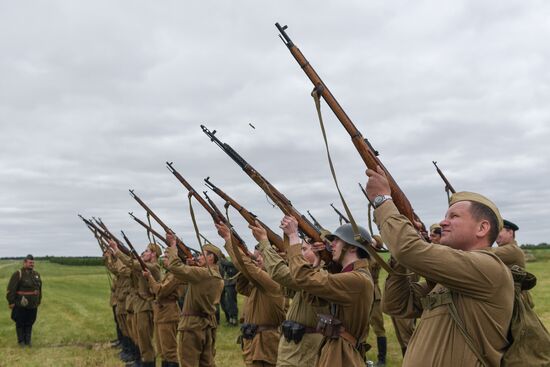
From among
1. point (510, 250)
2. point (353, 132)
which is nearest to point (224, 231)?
point (510, 250)

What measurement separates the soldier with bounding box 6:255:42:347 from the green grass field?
469 millimetres

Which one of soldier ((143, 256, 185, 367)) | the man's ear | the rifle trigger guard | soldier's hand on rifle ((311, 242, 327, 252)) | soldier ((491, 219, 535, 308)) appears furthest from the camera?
soldier ((143, 256, 185, 367))

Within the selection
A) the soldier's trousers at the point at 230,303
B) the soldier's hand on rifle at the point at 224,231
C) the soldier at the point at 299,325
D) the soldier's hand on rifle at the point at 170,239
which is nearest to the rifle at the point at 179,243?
the soldier's hand on rifle at the point at 170,239

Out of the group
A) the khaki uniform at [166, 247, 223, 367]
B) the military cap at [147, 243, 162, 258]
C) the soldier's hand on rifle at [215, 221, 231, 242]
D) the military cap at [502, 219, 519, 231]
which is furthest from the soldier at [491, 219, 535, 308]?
the military cap at [147, 243, 162, 258]

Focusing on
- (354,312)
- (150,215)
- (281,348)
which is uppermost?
(150,215)

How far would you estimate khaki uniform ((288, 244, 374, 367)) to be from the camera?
5.37 m

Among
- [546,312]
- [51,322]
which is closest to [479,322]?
[546,312]

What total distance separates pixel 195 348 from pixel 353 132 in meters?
6.66

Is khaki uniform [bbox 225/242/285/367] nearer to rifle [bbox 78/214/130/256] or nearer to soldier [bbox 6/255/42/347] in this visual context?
rifle [bbox 78/214/130/256]

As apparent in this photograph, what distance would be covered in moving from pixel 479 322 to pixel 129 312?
40.2ft

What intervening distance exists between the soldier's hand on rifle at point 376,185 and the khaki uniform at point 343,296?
1.87 meters

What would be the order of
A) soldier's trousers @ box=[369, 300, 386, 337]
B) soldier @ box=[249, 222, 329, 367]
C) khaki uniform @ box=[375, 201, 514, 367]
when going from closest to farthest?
khaki uniform @ box=[375, 201, 514, 367], soldier @ box=[249, 222, 329, 367], soldier's trousers @ box=[369, 300, 386, 337]

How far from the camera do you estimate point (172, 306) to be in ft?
38.1

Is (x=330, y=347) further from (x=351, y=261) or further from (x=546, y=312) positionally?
(x=546, y=312)
